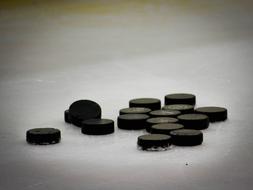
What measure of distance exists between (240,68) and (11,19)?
105 inches

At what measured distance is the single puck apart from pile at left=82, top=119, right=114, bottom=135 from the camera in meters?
4.97

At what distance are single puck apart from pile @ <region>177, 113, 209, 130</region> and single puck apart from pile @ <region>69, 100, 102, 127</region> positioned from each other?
0.55 m

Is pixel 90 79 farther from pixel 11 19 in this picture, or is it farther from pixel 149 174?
pixel 149 174

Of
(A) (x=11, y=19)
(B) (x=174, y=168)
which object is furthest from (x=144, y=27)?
(B) (x=174, y=168)

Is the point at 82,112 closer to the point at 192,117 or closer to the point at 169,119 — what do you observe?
the point at 169,119

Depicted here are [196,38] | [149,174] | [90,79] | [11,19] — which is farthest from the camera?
[11,19]

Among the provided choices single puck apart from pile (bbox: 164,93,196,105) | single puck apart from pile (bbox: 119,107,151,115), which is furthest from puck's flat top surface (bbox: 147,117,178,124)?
single puck apart from pile (bbox: 164,93,196,105)

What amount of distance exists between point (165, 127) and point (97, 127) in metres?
0.42

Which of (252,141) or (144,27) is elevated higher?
(144,27)

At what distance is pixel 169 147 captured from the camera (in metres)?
4.58

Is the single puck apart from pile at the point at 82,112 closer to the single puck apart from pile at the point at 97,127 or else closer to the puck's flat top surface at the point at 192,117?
the single puck apart from pile at the point at 97,127

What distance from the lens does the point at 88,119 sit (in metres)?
5.16

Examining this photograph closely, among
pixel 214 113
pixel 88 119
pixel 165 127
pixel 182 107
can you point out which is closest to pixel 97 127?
pixel 88 119

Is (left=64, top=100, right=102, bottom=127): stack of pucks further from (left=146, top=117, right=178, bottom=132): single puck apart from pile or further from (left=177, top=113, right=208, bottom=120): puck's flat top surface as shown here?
(left=177, top=113, right=208, bottom=120): puck's flat top surface
